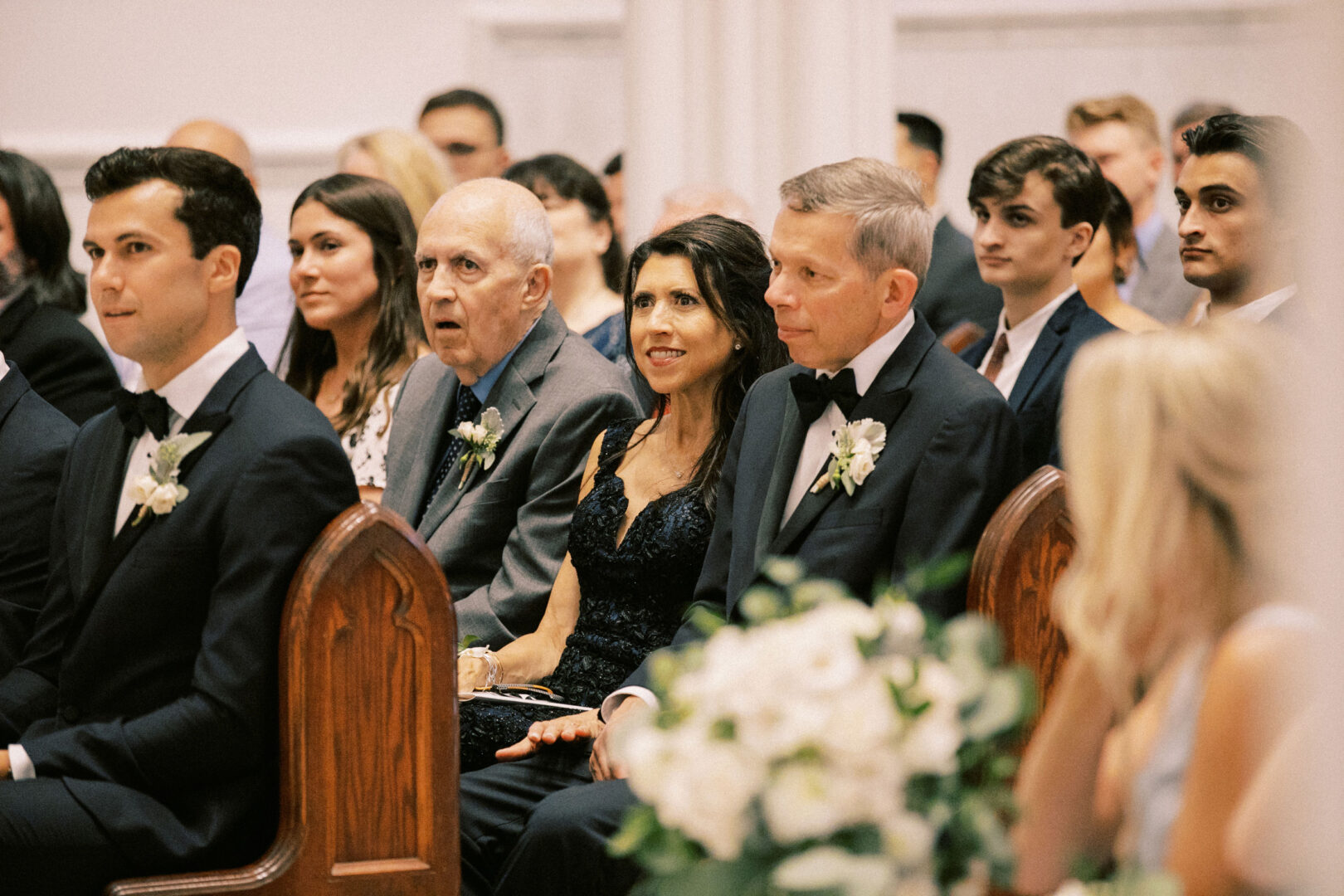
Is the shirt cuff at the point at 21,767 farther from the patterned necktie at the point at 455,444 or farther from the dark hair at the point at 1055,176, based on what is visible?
the dark hair at the point at 1055,176

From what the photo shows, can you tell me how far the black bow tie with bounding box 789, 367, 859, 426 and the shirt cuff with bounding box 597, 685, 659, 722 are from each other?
2.17ft

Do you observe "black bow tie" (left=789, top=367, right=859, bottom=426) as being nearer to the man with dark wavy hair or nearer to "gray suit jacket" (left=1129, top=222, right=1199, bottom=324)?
the man with dark wavy hair

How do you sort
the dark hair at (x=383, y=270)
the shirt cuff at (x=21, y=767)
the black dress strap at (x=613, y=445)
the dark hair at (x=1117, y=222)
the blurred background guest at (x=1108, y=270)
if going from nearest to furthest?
the shirt cuff at (x=21, y=767), the black dress strap at (x=613, y=445), the dark hair at (x=383, y=270), the blurred background guest at (x=1108, y=270), the dark hair at (x=1117, y=222)

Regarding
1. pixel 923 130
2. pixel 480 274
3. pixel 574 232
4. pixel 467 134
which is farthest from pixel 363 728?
pixel 923 130

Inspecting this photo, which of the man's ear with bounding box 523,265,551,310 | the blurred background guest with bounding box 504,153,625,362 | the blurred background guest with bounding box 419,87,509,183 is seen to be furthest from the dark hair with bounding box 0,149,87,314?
the blurred background guest with bounding box 419,87,509,183

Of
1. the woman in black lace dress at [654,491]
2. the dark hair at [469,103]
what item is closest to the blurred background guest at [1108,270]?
the woman in black lace dress at [654,491]

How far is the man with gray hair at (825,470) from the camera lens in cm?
290

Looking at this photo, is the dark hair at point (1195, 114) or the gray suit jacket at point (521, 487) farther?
the dark hair at point (1195, 114)

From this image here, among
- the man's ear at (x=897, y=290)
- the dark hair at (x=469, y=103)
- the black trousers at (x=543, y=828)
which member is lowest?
the black trousers at (x=543, y=828)

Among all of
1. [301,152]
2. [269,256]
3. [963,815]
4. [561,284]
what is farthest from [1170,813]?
[301,152]

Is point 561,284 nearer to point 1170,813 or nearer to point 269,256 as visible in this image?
point 269,256

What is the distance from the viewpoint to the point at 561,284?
5.57 metres

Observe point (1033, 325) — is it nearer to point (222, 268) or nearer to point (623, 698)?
point (623, 698)

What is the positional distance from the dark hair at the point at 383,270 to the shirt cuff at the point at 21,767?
2.02 metres
